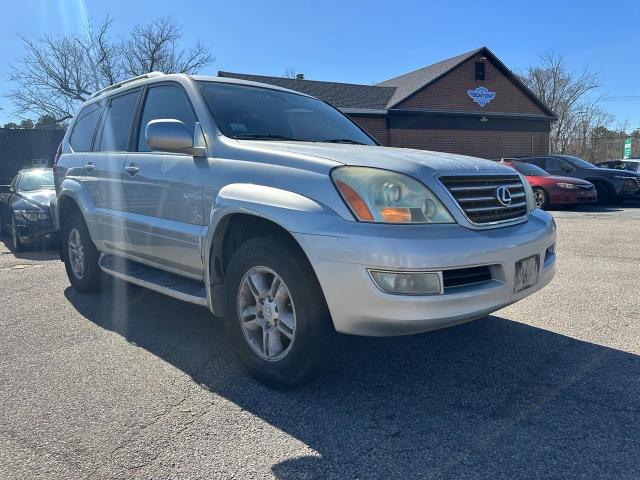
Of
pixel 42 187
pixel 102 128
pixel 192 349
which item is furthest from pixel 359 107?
pixel 192 349

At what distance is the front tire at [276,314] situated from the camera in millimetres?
2766

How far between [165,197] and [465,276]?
2.25m

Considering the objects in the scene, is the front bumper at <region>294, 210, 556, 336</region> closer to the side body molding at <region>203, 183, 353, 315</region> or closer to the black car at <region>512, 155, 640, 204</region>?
the side body molding at <region>203, 183, 353, 315</region>

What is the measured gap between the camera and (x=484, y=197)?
300 centimetres

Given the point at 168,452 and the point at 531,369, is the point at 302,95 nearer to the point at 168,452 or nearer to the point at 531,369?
the point at 531,369

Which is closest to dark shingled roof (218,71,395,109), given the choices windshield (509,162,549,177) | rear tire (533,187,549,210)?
windshield (509,162,549,177)

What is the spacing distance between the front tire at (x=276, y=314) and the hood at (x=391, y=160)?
56 centimetres

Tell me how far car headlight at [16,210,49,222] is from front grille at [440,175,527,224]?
7910 millimetres

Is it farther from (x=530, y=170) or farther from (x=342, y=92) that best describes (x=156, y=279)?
(x=342, y=92)

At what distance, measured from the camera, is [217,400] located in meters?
2.95

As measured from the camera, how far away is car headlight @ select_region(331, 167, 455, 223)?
2641 mm

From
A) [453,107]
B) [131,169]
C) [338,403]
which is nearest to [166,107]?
[131,169]

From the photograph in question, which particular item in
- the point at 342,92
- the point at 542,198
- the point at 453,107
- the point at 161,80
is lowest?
the point at 542,198

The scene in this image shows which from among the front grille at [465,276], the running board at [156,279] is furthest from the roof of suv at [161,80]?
the front grille at [465,276]
